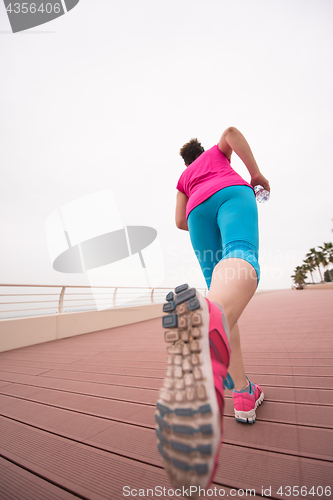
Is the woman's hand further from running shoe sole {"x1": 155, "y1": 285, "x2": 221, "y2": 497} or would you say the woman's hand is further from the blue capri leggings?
running shoe sole {"x1": 155, "y1": 285, "x2": 221, "y2": 497}

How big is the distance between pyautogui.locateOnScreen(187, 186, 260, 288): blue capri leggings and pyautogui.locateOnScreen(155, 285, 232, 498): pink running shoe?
0.83ft

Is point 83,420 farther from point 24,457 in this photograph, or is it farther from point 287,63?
Answer: point 287,63

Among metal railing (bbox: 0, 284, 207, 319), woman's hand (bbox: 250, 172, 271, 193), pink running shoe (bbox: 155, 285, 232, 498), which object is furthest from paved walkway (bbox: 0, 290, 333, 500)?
metal railing (bbox: 0, 284, 207, 319)

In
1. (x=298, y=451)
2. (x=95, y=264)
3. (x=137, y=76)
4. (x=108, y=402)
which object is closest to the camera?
(x=298, y=451)

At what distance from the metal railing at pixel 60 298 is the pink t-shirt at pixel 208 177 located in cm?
310

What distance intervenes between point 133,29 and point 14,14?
920cm

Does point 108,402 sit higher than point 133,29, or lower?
lower

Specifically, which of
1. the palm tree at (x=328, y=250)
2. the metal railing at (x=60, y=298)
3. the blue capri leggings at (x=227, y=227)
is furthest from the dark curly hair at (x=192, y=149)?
the palm tree at (x=328, y=250)

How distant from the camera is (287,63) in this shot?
33.5ft

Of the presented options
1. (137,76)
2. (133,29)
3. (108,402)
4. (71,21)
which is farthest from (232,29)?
(108,402)

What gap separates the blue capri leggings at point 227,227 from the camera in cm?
67

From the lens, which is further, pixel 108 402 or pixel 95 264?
pixel 95 264

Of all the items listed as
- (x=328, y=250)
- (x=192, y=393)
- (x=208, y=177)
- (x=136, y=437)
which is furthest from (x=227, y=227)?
(x=328, y=250)

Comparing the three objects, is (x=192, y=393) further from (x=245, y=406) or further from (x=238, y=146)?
(x=238, y=146)
